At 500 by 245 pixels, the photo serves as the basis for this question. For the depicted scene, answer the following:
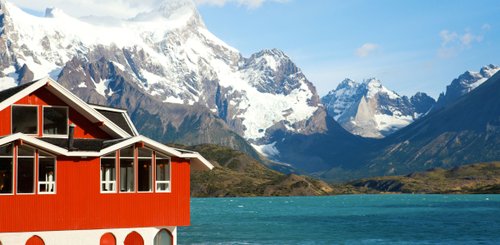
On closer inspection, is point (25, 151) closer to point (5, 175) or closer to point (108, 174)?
point (5, 175)

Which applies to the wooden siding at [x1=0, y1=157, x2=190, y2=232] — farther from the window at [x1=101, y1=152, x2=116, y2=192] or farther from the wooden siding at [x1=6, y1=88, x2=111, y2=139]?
the wooden siding at [x1=6, y1=88, x2=111, y2=139]

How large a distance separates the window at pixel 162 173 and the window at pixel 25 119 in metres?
8.11

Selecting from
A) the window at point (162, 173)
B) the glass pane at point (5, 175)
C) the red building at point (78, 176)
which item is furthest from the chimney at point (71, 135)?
the window at point (162, 173)

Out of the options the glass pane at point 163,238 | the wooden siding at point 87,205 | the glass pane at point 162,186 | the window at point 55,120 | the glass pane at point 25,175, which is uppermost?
the window at point 55,120

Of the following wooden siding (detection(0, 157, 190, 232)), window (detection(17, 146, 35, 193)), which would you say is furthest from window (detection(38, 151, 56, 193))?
window (detection(17, 146, 35, 193))

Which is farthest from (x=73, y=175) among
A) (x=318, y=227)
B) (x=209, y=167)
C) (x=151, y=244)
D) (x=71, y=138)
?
(x=318, y=227)

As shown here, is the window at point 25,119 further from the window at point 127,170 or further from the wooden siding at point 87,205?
the window at point 127,170

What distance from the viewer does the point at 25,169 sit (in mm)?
50812

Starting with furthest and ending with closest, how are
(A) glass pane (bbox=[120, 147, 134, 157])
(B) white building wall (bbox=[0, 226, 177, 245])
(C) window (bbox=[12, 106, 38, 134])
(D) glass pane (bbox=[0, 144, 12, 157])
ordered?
(A) glass pane (bbox=[120, 147, 134, 157])
(C) window (bbox=[12, 106, 38, 134])
(B) white building wall (bbox=[0, 226, 177, 245])
(D) glass pane (bbox=[0, 144, 12, 157])

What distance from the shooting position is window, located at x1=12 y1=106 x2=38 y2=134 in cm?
5341

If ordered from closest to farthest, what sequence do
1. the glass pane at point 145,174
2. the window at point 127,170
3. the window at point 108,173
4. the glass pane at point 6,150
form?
the glass pane at point 6,150 < the window at point 108,173 < the window at point 127,170 < the glass pane at point 145,174

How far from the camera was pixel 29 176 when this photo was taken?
50.9 metres

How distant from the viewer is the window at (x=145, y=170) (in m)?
54.8

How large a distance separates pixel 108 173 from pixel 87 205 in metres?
2.93
